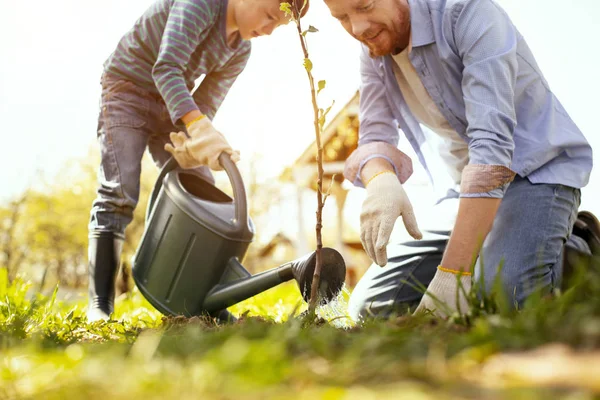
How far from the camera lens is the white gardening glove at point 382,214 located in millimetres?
1972

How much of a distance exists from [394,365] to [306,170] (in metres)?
7.23

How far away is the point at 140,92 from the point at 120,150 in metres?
0.33

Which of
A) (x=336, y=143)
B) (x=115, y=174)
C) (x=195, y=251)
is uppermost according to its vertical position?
(x=115, y=174)

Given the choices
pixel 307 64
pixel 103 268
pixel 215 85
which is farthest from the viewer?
pixel 215 85

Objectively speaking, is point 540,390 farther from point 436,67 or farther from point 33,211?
point 33,211

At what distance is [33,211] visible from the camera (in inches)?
707

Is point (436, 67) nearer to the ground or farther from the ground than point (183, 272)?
farther from the ground

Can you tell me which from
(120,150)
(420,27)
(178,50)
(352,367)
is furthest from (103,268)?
(352,367)

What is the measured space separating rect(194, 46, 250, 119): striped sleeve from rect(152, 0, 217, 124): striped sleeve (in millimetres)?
462

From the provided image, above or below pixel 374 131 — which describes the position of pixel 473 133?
above

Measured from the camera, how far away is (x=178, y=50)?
2.52m

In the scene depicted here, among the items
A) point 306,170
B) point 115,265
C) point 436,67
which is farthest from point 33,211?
point 436,67

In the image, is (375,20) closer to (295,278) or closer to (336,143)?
(295,278)

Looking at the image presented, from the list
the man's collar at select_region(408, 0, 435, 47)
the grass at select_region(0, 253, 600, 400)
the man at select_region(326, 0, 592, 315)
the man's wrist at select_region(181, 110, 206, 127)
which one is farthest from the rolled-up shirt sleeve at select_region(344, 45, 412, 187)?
the grass at select_region(0, 253, 600, 400)
